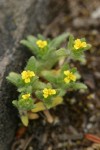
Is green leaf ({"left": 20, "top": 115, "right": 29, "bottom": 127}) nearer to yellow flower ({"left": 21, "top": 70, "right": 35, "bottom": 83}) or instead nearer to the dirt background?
the dirt background

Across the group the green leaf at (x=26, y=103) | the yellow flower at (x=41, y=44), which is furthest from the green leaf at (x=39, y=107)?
the yellow flower at (x=41, y=44)

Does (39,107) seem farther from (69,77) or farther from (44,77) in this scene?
(69,77)

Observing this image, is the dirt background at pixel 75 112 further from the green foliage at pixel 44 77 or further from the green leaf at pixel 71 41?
the green leaf at pixel 71 41

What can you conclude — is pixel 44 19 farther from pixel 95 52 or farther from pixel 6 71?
pixel 6 71

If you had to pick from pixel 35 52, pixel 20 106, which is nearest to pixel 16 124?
pixel 20 106

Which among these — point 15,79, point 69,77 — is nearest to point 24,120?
point 15,79

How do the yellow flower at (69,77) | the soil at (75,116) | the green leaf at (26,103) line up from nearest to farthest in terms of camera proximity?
1. the green leaf at (26,103)
2. the yellow flower at (69,77)
3. the soil at (75,116)
